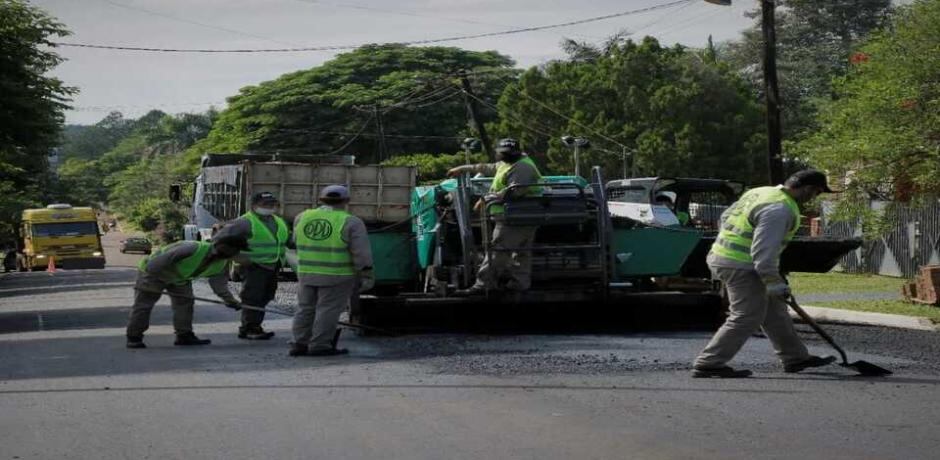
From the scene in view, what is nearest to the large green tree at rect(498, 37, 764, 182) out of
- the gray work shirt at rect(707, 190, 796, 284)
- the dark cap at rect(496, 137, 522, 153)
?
the dark cap at rect(496, 137, 522, 153)

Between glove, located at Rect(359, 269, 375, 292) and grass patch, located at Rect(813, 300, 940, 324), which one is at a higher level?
glove, located at Rect(359, 269, 375, 292)

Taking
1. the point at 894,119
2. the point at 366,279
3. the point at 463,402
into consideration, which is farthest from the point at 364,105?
the point at 463,402

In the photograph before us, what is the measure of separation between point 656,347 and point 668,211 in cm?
778

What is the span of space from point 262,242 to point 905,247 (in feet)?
68.1

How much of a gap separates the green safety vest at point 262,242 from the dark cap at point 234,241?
0.41m

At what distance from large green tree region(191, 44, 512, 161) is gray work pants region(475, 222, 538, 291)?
43378mm

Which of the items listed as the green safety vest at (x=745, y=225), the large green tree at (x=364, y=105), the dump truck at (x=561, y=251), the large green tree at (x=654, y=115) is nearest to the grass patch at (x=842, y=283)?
the dump truck at (x=561, y=251)

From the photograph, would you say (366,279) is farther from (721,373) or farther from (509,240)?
(721,373)

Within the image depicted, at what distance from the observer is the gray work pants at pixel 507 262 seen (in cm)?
1477

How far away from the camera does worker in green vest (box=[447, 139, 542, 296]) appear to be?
14766 millimetres

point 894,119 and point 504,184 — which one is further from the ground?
point 894,119

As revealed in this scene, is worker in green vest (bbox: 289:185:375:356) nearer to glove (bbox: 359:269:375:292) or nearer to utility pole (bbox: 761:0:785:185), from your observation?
glove (bbox: 359:269:375:292)

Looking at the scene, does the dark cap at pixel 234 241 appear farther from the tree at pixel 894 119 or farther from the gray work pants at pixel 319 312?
the tree at pixel 894 119

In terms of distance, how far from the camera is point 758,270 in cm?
1002
